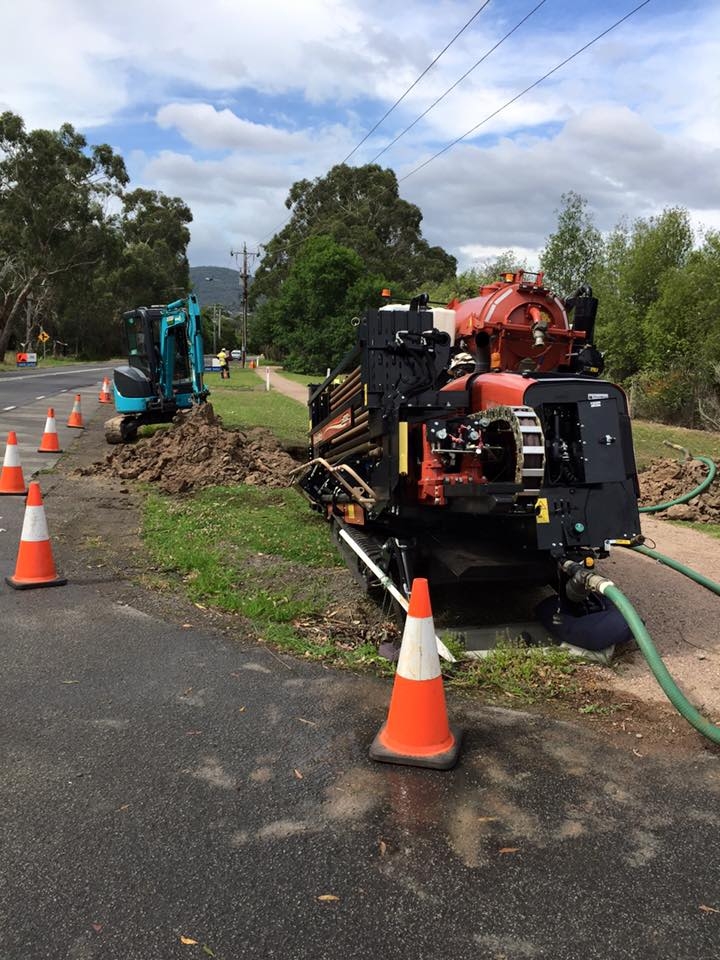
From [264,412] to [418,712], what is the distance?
62.7 feet

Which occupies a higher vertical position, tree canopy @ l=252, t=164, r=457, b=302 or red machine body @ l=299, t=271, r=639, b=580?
tree canopy @ l=252, t=164, r=457, b=302

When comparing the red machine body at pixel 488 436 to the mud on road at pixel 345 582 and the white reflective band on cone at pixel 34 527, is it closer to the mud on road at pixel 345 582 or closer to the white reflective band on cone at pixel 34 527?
the mud on road at pixel 345 582

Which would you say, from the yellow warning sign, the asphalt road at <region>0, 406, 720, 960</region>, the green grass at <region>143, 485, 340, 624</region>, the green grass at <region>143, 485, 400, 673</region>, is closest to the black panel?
the green grass at <region>143, 485, 340, 624</region>

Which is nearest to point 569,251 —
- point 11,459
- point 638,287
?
point 638,287

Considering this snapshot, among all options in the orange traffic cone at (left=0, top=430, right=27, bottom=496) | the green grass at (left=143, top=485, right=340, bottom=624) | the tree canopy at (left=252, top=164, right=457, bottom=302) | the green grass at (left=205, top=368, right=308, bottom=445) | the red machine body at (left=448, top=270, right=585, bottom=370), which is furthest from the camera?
the tree canopy at (left=252, top=164, right=457, bottom=302)

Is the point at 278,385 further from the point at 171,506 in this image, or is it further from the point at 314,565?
the point at 314,565

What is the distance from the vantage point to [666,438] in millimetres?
18641

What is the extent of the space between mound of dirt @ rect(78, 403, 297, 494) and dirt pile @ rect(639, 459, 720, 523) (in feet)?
17.1

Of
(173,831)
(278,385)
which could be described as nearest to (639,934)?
(173,831)

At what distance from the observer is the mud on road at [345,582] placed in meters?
4.10

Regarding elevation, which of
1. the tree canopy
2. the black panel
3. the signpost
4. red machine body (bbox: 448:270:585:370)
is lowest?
the black panel

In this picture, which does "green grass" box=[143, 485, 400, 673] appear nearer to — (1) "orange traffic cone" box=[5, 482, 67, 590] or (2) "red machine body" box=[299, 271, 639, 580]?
(2) "red machine body" box=[299, 271, 639, 580]

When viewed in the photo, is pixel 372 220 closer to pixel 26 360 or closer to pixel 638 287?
pixel 26 360

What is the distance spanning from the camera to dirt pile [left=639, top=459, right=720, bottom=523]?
9727 mm
